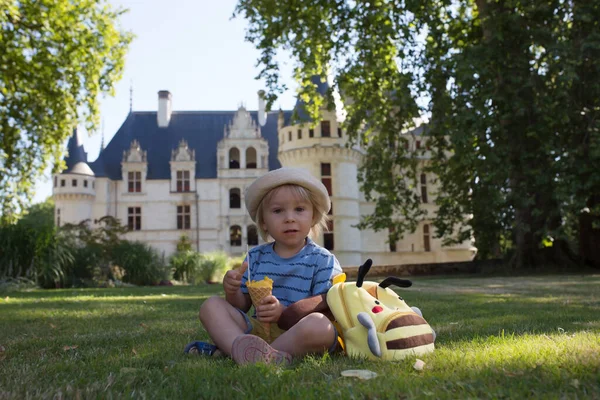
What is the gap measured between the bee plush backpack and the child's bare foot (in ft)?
1.10

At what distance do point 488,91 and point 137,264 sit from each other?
11.2 meters

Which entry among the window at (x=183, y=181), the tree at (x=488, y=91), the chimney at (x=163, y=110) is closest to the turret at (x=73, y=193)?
the window at (x=183, y=181)

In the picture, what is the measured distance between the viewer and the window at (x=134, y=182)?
37.3 metres

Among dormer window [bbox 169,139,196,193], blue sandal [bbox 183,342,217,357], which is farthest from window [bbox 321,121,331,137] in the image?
blue sandal [bbox 183,342,217,357]

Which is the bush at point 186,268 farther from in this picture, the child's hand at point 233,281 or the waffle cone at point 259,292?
the waffle cone at point 259,292

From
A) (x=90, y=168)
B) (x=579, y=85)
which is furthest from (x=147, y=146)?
(x=579, y=85)

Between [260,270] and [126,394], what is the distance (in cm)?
120

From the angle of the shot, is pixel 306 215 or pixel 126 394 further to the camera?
pixel 306 215

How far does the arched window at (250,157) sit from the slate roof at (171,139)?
47.3 inches

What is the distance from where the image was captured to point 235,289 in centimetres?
269

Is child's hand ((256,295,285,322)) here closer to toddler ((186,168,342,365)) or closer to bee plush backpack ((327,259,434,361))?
toddler ((186,168,342,365))

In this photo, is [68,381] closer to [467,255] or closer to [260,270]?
[260,270]

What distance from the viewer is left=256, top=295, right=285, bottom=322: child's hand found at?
241 cm

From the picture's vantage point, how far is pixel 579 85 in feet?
41.8
